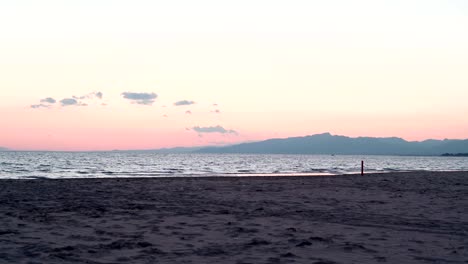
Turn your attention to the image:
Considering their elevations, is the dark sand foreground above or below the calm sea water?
above

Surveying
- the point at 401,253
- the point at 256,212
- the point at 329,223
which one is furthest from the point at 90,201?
the point at 401,253

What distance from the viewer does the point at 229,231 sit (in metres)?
10.1

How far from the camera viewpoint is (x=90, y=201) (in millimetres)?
15922

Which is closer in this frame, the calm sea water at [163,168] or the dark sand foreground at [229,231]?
the dark sand foreground at [229,231]

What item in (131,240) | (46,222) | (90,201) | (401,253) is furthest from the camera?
(90,201)

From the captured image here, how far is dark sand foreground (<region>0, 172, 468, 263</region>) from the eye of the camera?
7824mm

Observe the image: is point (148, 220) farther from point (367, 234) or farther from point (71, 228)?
point (367, 234)

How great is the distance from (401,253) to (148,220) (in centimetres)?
608

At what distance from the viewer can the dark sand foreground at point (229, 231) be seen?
782 centimetres

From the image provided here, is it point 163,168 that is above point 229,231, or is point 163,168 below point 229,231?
below

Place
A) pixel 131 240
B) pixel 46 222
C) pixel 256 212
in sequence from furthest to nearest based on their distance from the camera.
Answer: pixel 256 212 < pixel 46 222 < pixel 131 240

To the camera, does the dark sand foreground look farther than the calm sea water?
No

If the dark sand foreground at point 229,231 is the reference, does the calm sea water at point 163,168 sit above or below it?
below

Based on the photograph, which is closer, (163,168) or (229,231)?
(229,231)
